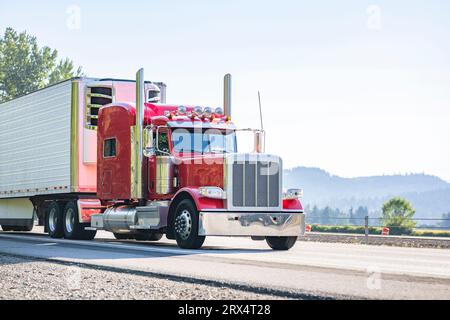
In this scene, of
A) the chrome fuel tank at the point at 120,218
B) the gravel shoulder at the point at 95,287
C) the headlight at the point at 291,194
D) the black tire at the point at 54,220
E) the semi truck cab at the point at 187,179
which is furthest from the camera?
the black tire at the point at 54,220

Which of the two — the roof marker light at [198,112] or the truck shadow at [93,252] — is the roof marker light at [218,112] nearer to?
the roof marker light at [198,112]

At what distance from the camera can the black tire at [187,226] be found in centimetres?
1786

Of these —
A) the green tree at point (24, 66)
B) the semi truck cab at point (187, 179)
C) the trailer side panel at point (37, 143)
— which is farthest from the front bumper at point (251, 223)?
the green tree at point (24, 66)

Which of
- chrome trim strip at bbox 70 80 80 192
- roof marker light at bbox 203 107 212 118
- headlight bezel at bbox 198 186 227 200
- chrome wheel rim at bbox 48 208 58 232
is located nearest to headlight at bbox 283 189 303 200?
headlight bezel at bbox 198 186 227 200

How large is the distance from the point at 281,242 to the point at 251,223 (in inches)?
56.6

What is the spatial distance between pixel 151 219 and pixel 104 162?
3.29 metres

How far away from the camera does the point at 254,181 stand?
18.1m

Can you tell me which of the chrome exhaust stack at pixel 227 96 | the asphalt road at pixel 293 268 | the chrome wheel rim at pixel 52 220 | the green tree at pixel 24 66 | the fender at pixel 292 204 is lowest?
the asphalt road at pixel 293 268

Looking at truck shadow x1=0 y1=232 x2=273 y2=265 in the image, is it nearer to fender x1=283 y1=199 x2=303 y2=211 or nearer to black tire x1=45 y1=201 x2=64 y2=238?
fender x1=283 y1=199 x2=303 y2=211

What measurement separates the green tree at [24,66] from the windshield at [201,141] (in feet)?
219

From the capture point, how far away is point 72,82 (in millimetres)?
23219

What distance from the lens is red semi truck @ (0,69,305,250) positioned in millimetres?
18047
